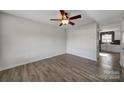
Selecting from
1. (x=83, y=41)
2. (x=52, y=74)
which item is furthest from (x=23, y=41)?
(x=83, y=41)

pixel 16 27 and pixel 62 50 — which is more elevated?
pixel 16 27

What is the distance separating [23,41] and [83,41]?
3.81m

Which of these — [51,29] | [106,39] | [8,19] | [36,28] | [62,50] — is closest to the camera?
[8,19]

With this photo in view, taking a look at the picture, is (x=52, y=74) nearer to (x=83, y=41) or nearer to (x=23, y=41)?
(x=23, y=41)

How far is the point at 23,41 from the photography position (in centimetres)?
442

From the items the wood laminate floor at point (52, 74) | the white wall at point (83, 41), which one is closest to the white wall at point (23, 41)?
the wood laminate floor at point (52, 74)

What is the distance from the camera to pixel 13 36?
3.95 metres

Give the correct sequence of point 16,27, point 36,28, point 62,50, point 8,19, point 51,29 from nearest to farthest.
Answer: point 8,19
point 16,27
point 36,28
point 51,29
point 62,50

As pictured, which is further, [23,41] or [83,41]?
[83,41]

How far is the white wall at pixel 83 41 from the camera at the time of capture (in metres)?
5.50

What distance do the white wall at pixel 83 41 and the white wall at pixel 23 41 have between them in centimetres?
149
